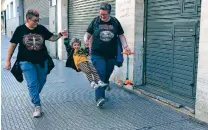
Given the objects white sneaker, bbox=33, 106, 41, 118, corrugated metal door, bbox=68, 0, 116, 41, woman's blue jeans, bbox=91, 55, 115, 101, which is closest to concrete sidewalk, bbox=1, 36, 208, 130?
white sneaker, bbox=33, 106, 41, 118

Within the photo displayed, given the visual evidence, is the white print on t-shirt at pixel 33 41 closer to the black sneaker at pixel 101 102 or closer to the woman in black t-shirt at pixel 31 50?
the woman in black t-shirt at pixel 31 50

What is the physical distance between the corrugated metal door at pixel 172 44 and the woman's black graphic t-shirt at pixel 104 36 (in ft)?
3.67

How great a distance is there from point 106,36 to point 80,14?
5.29 metres

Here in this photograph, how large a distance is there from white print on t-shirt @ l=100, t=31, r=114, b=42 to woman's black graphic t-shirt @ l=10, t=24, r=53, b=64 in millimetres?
1022

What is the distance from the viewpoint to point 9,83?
7727mm

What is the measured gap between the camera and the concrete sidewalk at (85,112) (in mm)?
4500

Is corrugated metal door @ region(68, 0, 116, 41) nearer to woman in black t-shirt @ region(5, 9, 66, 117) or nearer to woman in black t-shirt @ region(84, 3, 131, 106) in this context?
woman in black t-shirt @ region(84, 3, 131, 106)

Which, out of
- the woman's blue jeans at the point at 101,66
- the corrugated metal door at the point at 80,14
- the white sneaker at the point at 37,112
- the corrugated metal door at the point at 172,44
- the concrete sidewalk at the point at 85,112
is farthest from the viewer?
the corrugated metal door at the point at 80,14

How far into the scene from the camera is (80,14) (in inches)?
410

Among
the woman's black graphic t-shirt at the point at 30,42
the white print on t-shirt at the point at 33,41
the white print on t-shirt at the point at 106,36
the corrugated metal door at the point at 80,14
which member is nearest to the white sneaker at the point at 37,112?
the woman's black graphic t-shirt at the point at 30,42

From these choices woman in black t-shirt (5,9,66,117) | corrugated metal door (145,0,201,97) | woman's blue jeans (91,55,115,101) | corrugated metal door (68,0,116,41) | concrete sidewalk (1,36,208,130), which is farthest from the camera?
corrugated metal door (68,0,116,41)

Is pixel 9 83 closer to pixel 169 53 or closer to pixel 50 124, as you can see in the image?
pixel 50 124

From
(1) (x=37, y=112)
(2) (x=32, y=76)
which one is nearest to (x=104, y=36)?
(2) (x=32, y=76)

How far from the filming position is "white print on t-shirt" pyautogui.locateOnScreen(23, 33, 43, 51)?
4801mm
